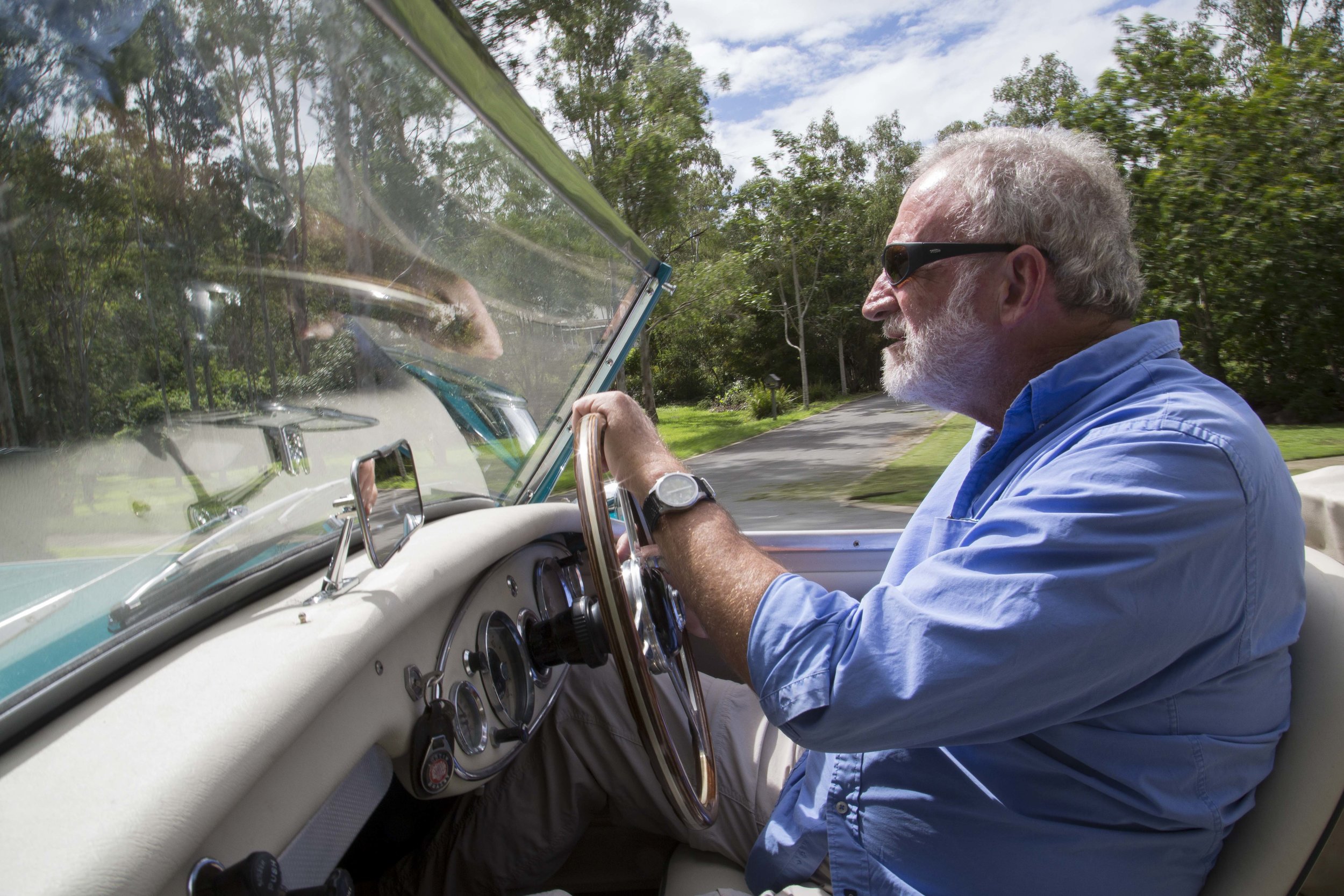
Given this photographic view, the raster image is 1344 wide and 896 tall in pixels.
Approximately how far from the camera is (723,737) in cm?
174

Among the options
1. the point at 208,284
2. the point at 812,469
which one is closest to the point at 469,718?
the point at 208,284

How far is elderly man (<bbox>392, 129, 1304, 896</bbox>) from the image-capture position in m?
1.00

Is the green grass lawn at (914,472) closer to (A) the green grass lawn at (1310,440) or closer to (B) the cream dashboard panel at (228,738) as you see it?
(A) the green grass lawn at (1310,440)

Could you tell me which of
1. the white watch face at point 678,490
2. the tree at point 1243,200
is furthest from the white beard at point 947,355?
the tree at point 1243,200

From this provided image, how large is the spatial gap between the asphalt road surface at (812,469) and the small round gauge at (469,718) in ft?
1.66

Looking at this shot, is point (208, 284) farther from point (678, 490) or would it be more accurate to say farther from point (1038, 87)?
point (1038, 87)

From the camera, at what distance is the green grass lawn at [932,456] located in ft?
18.1

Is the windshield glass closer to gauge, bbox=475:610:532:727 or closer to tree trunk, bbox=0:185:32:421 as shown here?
tree trunk, bbox=0:185:32:421

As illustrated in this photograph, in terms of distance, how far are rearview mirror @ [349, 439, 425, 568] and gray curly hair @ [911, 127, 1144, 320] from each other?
0.92 meters

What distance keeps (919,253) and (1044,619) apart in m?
0.68

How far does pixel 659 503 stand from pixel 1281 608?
0.79 meters

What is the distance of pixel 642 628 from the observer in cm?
122

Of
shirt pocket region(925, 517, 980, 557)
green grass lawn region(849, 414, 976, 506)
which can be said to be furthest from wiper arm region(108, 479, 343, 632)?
green grass lawn region(849, 414, 976, 506)

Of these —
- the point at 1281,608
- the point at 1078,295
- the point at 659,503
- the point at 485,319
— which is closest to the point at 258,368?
the point at 659,503
